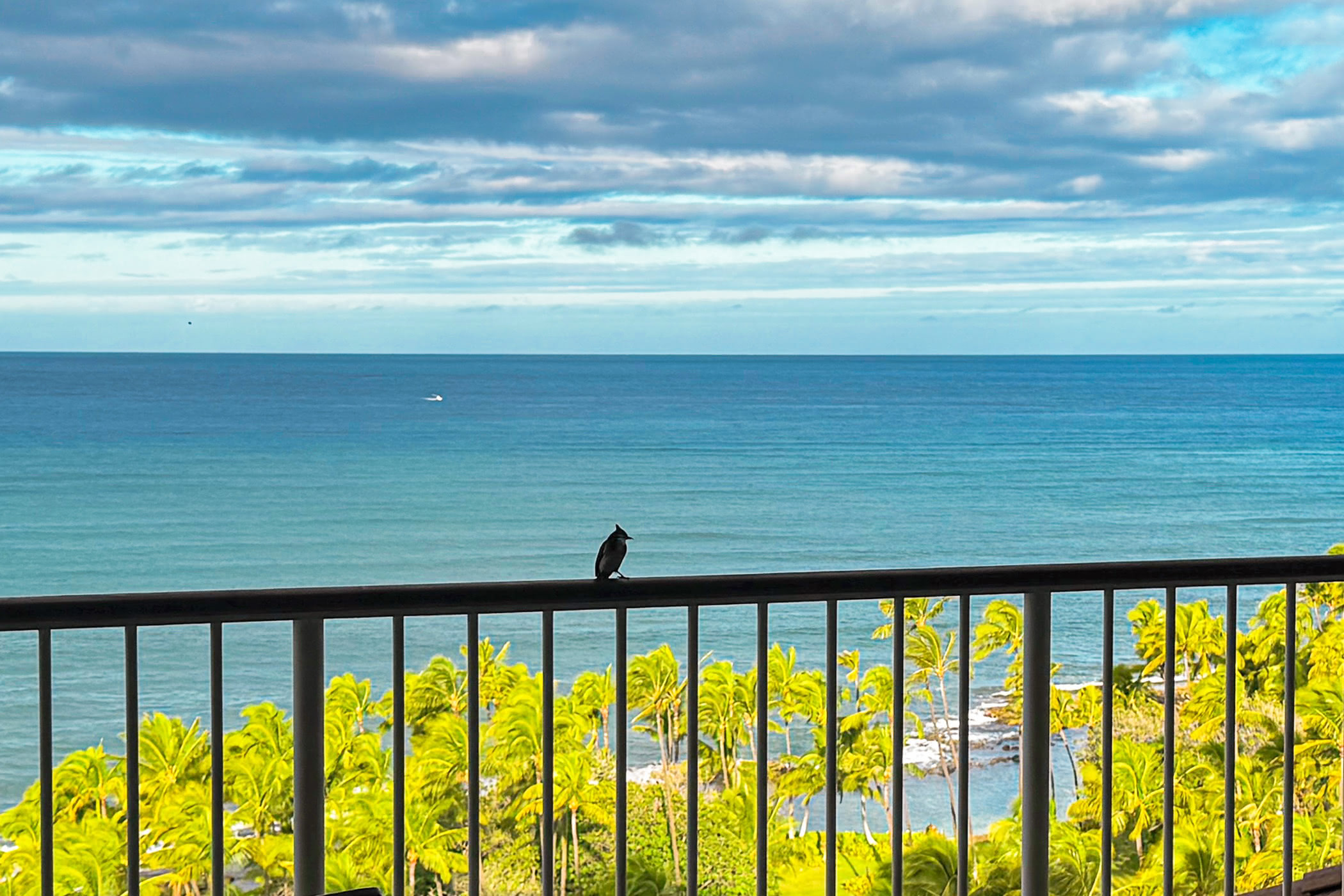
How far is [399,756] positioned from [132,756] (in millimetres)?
348

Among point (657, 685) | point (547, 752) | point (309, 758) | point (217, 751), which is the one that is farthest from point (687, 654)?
point (657, 685)

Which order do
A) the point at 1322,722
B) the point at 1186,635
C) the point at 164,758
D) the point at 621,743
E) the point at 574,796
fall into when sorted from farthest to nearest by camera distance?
the point at 1186,635, the point at 574,796, the point at 1322,722, the point at 164,758, the point at 621,743

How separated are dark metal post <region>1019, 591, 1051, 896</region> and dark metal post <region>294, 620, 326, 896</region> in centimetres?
104

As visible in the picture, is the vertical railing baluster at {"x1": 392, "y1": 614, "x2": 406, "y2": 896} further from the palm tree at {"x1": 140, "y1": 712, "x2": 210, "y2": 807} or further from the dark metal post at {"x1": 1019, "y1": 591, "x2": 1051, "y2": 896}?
the palm tree at {"x1": 140, "y1": 712, "x2": 210, "y2": 807}

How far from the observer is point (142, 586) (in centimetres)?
2055

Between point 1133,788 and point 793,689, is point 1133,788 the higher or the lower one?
the lower one

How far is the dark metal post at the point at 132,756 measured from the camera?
1616 mm

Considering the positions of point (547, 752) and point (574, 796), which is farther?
point (574, 796)

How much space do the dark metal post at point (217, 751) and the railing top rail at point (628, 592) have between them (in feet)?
0.18

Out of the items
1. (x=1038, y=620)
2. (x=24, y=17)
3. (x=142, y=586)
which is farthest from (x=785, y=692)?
(x=24, y=17)

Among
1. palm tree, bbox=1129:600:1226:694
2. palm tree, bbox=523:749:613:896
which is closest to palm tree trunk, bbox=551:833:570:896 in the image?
palm tree, bbox=523:749:613:896

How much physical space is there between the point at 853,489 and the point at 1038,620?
2866cm

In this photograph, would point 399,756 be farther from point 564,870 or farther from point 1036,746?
point 564,870

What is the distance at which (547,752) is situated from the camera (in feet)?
5.88
